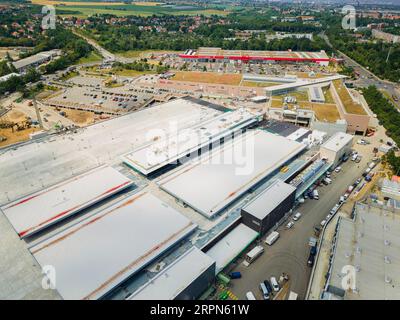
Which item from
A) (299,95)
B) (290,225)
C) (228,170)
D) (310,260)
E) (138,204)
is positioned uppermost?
(299,95)

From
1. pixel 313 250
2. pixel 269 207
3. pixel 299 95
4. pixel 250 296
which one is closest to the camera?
pixel 250 296

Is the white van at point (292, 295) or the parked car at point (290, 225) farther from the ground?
the parked car at point (290, 225)

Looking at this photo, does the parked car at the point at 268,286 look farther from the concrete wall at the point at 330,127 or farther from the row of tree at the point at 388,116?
the concrete wall at the point at 330,127

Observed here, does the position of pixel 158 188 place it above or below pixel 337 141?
below

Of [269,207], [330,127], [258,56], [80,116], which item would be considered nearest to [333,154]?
[330,127]

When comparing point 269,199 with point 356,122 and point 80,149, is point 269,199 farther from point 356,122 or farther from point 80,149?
point 356,122

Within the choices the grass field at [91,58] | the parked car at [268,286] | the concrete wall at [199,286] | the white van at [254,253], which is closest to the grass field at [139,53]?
the grass field at [91,58]
